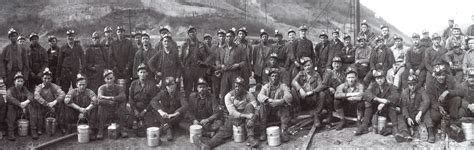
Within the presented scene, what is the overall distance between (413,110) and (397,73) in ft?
5.70

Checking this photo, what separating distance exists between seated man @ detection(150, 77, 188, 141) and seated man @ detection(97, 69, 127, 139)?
66 centimetres

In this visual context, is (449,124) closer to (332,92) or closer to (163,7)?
(332,92)

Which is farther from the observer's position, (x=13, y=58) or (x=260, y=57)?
(x=260, y=57)

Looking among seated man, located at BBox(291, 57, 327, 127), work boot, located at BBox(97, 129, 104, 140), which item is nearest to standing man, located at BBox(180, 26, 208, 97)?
work boot, located at BBox(97, 129, 104, 140)

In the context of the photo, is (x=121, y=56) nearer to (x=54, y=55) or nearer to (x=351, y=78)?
(x=54, y=55)

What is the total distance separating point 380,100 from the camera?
7.81 m

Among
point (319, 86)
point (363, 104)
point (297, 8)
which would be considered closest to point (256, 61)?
point (319, 86)

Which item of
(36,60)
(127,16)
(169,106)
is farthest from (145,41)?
(127,16)

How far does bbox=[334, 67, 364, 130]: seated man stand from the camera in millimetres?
8109

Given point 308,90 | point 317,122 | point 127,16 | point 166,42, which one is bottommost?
point 317,122

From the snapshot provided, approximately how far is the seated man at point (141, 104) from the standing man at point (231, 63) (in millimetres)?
1412

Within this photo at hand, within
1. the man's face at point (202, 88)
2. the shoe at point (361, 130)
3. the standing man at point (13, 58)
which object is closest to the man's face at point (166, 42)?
the man's face at point (202, 88)

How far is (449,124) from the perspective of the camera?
758cm

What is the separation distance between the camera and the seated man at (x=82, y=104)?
8.23 meters
